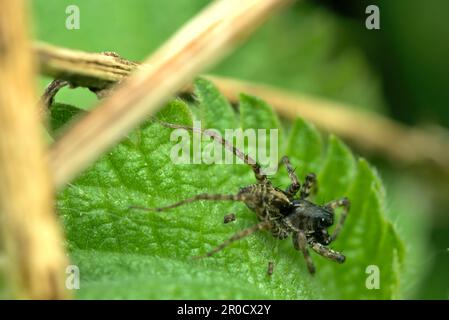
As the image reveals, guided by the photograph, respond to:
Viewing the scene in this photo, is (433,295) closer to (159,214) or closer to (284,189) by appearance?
(284,189)

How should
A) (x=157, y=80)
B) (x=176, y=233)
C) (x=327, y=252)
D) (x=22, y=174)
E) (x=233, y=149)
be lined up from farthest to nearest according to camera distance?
(x=327, y=252), (x=233, y=149), (x=176, y=233), (x=157, y=80), (x=22, y=174)

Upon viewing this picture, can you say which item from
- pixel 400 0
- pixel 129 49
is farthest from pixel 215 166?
pixel 400 0

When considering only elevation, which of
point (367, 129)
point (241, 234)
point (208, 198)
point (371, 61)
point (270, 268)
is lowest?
point (270, 268)

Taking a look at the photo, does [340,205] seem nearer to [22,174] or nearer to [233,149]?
[233,149]

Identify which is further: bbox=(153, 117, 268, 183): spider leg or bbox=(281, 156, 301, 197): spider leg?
bbox=(281, 156, 301, 197): spider leg

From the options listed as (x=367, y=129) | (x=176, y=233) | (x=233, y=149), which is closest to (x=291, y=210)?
(x=233, y=149)

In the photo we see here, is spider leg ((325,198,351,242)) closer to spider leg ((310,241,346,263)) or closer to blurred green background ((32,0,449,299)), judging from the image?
spider leg ((310,241,346,263))

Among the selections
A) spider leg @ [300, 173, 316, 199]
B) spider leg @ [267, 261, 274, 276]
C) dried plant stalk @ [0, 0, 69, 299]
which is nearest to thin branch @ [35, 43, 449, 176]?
spider leg @ [300, 173, 316, 199]

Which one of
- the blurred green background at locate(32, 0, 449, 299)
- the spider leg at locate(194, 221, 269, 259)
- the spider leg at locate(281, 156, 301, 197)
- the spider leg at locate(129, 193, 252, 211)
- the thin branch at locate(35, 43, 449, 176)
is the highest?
the blurred green background at locate(32, 0, 449, 299)
